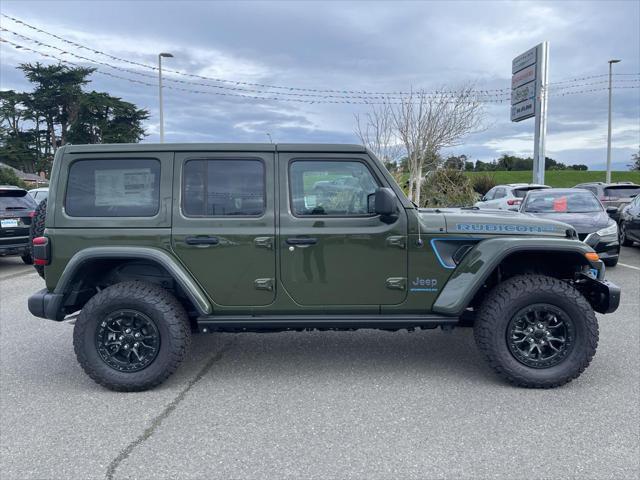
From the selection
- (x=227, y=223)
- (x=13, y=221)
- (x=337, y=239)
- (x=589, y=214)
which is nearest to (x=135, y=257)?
(x=227, y=223)

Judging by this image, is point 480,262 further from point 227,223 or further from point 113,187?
point 113,187

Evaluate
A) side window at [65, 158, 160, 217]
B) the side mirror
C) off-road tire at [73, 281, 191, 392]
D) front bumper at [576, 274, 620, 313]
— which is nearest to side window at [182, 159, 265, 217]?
side window at [65, 158, 160, 217]

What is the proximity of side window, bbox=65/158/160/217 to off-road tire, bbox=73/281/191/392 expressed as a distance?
0.63 m

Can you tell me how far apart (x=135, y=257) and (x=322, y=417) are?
71.1 inches

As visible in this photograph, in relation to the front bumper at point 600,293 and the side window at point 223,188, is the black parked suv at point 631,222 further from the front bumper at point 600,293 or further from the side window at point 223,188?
the side window at point 223,188

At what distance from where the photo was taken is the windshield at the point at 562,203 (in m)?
9.09

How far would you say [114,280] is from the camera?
13.5 ft

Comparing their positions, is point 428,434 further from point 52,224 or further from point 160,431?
point 52,224

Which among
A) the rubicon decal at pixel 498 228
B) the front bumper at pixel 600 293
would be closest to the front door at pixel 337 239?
the rubicon decal at pixel 498 228

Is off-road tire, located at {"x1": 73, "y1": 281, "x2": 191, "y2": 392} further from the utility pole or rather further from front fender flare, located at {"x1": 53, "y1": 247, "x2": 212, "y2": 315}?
the utility pole

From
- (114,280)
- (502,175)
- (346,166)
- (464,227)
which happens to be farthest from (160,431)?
(502,175)

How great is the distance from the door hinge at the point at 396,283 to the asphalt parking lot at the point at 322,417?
30.6 inches

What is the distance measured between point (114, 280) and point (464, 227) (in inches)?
113

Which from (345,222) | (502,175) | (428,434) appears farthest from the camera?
(502,175)
